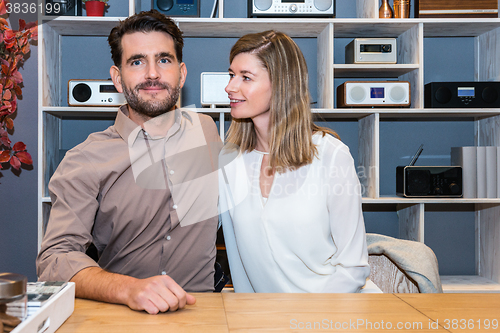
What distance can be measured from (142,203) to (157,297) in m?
0.59

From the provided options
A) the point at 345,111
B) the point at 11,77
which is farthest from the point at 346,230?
the point at 11,77

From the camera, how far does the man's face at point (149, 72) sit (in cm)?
140

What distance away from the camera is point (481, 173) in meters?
2.58

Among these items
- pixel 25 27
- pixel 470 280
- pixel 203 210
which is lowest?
pixel 470 280

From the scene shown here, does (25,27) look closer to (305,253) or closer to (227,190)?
(227,190)

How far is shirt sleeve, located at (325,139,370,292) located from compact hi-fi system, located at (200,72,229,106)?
131 cm

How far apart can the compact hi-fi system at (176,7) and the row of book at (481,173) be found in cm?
195

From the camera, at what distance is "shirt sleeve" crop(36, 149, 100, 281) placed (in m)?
0.97

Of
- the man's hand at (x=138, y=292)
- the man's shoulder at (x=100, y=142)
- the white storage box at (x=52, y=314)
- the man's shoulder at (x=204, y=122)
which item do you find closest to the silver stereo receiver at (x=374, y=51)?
the man's shoulder at (x=204, y=122)

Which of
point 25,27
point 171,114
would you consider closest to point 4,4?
point 25,27

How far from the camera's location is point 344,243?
124 cm

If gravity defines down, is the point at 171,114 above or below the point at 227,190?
above

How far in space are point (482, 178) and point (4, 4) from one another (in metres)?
3.28

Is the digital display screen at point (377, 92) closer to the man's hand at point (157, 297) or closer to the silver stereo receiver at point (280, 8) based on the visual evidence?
the silver stereo receiver at point (280, 8)
